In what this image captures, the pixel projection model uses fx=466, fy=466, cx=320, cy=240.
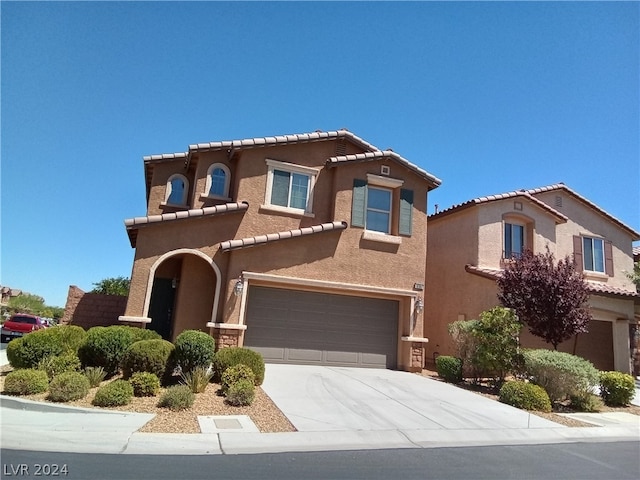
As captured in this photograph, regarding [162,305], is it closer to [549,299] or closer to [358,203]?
[358,203]

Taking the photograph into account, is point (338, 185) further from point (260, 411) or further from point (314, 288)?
point (260, 411)

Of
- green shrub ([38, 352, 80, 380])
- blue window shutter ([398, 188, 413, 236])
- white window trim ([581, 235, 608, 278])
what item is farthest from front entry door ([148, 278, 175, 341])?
white window trim ([581, 235, 608, 278])

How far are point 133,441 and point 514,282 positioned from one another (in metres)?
11.9

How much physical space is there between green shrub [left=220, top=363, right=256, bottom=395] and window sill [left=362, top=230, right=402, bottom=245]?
6.92 metres

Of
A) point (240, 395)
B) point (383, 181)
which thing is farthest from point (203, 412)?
point (383, 181)

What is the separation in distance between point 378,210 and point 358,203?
982 millimetres

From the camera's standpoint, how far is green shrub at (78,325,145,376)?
1070 centimetres

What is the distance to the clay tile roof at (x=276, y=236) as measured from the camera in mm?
14125

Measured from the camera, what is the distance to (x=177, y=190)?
1791cm

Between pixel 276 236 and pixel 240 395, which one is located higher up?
pixel 276 236

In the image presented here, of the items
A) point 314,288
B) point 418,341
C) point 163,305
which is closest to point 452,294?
point 418,341

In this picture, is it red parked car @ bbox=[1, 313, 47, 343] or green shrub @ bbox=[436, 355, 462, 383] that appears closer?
green shrub @ bbox=[436, 355, 462, 383]

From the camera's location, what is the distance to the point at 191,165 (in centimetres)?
1769

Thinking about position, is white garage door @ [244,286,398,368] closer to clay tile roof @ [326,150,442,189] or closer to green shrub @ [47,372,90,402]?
clay tile roof @ [326,150,442,189]
